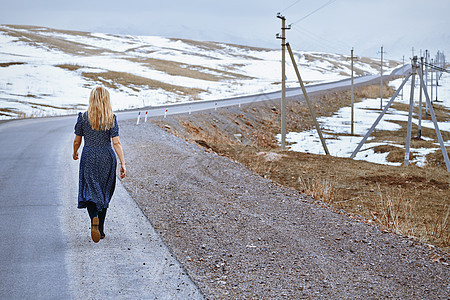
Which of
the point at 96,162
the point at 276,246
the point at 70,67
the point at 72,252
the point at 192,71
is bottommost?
the point at 276,246

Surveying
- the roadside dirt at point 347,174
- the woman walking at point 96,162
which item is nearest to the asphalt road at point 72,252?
the woman walking at point 96,162

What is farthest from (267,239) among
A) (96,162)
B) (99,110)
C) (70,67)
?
(70,67)

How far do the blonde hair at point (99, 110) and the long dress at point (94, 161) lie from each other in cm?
12

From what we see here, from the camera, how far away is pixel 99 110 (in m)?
5.86

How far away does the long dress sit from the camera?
6016 millimetres

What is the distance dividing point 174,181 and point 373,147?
1981cm

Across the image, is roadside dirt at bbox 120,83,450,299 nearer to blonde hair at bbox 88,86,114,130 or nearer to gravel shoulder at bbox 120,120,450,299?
gravel shoulder at bbox 120,120,450,299

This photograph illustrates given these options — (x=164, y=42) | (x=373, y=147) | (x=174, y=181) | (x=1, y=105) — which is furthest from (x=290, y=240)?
(x=164, y=42)

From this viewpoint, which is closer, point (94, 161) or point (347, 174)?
point (94, 161)

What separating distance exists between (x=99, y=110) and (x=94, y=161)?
2.24ft

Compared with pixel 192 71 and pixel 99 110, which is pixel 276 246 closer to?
pixel 99 110

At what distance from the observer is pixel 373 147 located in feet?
92.2

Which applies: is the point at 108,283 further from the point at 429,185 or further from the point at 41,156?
the point at 429,185

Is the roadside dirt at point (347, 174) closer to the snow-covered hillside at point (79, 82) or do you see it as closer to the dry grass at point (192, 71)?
the snow-covered hillside at point (79, 82)
